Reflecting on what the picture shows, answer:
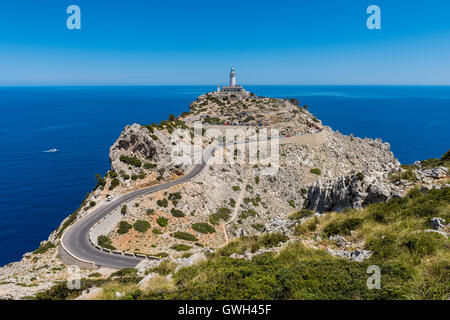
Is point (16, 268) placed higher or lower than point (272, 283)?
lower

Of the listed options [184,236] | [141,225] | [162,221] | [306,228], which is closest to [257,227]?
[184,236]

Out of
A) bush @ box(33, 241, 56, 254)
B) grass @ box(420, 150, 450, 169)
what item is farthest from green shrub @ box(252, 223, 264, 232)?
bush @ box(33, 241, 56, 254)

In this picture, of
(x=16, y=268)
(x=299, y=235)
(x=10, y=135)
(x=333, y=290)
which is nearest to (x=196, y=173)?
(x=16, y=268)

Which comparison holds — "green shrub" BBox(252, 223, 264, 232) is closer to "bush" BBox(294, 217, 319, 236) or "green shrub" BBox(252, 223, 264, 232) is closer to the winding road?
the winding road

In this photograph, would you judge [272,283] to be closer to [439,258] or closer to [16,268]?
[439,258]

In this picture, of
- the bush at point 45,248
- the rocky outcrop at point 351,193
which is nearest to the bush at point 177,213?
the bush at point 45,248

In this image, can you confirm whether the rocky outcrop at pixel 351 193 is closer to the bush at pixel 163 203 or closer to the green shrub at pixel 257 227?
the green shrub at pixel 257 227

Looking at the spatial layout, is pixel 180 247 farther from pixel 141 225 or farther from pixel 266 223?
pixel 266 223
